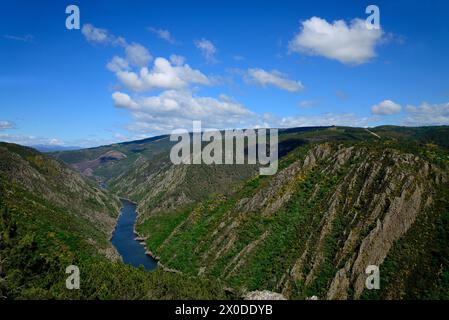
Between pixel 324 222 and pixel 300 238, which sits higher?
pixel 324 222

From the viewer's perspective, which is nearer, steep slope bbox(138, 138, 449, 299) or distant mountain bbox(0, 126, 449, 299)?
distant mountain bbox(0, 126, 449, 299)

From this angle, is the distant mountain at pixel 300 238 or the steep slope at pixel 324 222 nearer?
the distant mountain at pixel 300 238

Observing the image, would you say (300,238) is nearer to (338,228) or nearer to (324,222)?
(324,222)

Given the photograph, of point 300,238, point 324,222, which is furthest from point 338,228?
point 300,238

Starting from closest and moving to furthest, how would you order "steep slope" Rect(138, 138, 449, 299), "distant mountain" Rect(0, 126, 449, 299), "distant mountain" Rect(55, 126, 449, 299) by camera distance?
"distant mountain" Rect(0, 126, 449, 299)
"distant mountain" Rect(55, 126, 449, 299)
"steep slope" Rect(138, 138, 449, 299)

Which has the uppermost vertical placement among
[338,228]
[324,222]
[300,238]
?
[324,222]

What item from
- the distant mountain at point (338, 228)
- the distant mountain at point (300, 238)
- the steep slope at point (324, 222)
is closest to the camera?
the distant mountain at point (300, 238)

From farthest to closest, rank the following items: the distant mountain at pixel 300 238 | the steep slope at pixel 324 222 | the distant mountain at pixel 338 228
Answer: the steep slope at pixel 324 222, the distant mountain at pixel 338 228, the distant mountain at pixel 300 238
